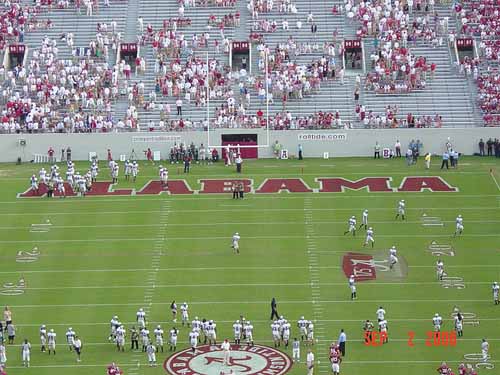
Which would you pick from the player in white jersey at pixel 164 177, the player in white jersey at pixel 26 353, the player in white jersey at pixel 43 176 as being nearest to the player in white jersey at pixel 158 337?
the player in white jersey at pixel 26 353

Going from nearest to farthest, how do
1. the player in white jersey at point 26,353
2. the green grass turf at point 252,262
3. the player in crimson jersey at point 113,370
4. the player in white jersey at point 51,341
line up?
the player in crimson jersey at point 113,370
the player in white jersey at point 26,353
the player in white jersey at point 51,341
the green grass turf at point 252,262

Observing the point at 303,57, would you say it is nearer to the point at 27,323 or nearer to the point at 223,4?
the point at 223,4

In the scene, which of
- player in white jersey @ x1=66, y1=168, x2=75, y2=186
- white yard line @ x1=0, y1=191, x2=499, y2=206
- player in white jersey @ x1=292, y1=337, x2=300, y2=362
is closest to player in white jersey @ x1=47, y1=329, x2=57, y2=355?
player in white jersey @ x1=292, y1=337, x2=300, y2=362

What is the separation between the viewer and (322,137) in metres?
71.9

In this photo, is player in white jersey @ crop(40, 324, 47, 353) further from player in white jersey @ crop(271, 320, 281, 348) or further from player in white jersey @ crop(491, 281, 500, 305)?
player in white jersey @ crop(491, 281, 500, 305)

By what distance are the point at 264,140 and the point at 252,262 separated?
50.3 ft

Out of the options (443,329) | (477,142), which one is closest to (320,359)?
(443,329)

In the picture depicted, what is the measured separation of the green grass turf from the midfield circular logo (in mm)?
541

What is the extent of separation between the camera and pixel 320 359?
48.1m

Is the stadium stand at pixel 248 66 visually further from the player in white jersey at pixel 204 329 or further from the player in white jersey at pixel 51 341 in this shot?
the player in white jersey at pixel 51 341

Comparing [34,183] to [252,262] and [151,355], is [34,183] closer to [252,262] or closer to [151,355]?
[252,262]

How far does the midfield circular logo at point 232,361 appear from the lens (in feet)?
156

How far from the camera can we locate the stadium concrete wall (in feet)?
235

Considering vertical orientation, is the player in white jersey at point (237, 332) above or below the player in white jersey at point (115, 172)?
below
